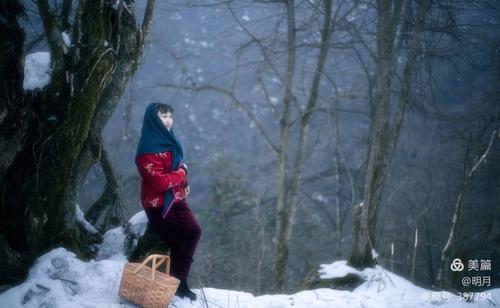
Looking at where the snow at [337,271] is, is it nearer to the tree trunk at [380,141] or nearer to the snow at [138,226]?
the tree trunk at [380,141]

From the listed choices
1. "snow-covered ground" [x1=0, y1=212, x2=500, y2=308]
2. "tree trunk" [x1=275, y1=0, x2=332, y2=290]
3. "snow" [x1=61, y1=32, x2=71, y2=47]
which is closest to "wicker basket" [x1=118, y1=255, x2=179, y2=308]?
"snow-covered ground" [x1=0, y1=212, x2=500, y2=308]

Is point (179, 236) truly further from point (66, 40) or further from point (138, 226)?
point (66, 40)

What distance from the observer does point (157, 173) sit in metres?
3.55

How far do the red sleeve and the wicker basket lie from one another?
71 centimetres

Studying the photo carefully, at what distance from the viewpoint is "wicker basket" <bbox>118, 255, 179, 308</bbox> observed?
10.3ft

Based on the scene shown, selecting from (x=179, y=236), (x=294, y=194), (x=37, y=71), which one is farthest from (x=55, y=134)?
(x=294, y=194)

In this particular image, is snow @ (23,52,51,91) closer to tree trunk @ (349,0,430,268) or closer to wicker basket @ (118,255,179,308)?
wicker basket @ (118,255,179,308)

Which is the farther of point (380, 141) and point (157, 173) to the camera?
point (380, 141)

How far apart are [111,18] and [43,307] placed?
108 inches

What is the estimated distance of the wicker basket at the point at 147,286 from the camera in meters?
3.14

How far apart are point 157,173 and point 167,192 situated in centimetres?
24

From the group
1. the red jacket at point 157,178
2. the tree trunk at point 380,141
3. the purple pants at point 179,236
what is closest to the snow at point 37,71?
the red jacket at point 157,178

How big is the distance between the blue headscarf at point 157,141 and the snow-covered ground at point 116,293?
2.28 feet

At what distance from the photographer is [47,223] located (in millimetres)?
3535
